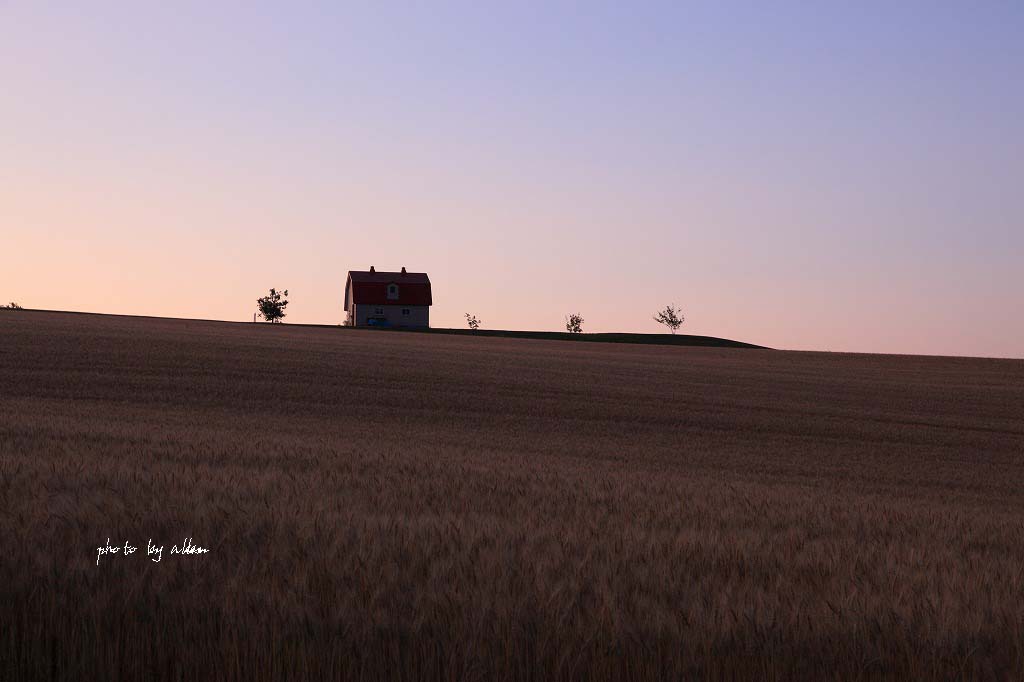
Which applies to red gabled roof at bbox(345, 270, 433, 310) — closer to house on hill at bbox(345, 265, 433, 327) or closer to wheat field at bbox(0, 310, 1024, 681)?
house on hill at bbox(345, 265, 433, 327)

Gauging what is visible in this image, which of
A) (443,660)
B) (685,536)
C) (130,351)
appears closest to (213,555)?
(443,660)

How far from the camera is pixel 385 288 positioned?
93625mm

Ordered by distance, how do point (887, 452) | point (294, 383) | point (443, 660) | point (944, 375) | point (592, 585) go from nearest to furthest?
point (443, 660), point (592, 585), point (887, 452), point (294, 383), point (944, 375)

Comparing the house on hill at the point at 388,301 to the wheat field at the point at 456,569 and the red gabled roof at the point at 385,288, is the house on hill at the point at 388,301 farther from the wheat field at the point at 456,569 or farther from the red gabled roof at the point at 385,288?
the wheat field at the point at 456,569

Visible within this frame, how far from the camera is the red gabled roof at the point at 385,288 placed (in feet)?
305

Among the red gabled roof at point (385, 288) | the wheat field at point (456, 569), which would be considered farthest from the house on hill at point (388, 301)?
the wheat field at point (456, 569)

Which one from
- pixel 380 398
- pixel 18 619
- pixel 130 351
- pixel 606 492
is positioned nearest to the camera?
pixel 18 619

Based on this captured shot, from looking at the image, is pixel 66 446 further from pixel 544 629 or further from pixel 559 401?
pixel 559 401

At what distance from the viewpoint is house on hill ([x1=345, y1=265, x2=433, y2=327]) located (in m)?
92.7

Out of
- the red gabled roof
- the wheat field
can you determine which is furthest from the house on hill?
the wheat field

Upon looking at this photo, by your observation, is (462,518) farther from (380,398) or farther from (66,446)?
(380,398)

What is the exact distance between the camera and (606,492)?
8891 millimetres

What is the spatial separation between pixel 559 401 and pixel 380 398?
5055 mm

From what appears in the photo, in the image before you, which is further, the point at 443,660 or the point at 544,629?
the point at 544,629
